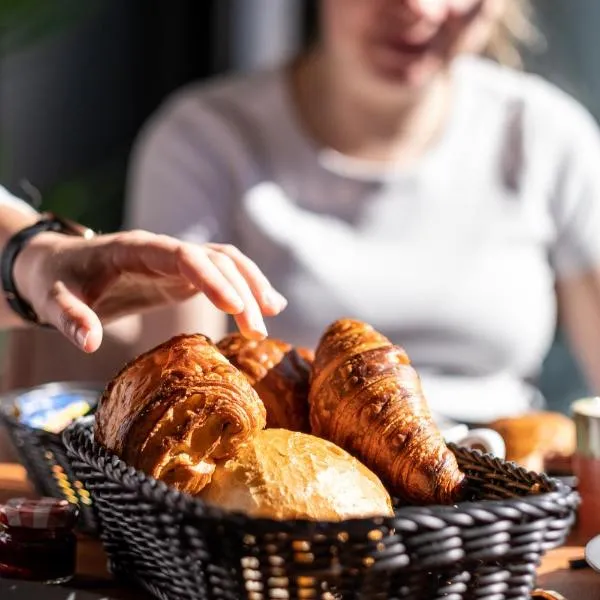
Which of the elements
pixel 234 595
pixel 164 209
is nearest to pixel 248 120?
pixel 164 209

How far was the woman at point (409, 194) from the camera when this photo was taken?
175 cm

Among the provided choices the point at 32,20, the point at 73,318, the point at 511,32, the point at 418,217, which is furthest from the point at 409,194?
the point at 32,20

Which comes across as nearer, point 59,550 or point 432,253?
point 59,550

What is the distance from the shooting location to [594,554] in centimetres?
74

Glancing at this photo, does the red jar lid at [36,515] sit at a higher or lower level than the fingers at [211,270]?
lower

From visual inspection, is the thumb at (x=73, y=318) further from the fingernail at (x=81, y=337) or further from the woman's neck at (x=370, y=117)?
the woman's neck at (x=370, y=117)

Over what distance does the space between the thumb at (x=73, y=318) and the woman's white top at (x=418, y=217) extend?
3.03ft

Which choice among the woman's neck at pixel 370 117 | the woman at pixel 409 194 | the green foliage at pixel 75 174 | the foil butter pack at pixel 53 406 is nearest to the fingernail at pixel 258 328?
the foil butter pack at pixel 53 406

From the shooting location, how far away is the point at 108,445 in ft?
2.25

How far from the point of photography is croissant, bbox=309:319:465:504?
686mm

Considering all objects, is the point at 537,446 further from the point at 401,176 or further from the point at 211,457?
the point at 401,176

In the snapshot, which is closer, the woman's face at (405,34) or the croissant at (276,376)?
the croissant at (276,376)

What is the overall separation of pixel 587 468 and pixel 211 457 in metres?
0.38

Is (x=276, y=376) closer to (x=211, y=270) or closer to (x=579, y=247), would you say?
(x=211, y=270)
